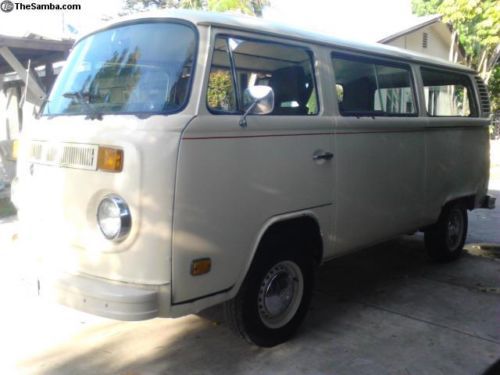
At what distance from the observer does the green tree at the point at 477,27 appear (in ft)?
33.7

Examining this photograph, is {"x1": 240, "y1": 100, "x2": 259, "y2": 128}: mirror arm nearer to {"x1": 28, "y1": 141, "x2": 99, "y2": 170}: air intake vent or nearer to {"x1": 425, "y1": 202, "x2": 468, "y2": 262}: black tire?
{"x1": 28, "y1": 141, "x2": 99, "y2": 170}: air intake vent

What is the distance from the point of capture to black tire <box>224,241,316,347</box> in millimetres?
3709

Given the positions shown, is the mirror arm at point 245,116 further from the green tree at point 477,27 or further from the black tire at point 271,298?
the green tree at point 477,27

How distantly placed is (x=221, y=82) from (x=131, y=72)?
60 cm

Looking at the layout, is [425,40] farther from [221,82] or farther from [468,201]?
[221,82]

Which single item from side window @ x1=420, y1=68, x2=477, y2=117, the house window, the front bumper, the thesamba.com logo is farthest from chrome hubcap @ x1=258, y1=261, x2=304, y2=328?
the house window

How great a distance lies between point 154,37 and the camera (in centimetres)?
353

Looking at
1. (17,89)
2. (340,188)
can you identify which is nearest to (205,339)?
(340,188)

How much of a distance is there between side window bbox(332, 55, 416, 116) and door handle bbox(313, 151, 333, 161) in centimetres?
41

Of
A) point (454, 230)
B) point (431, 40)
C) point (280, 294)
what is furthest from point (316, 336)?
point (431, 40)

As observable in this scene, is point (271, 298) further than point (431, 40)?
No

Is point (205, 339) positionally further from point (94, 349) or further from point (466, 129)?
point (466, 129)

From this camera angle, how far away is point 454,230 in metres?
6.28

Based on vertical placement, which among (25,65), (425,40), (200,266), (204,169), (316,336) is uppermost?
(425,40)
